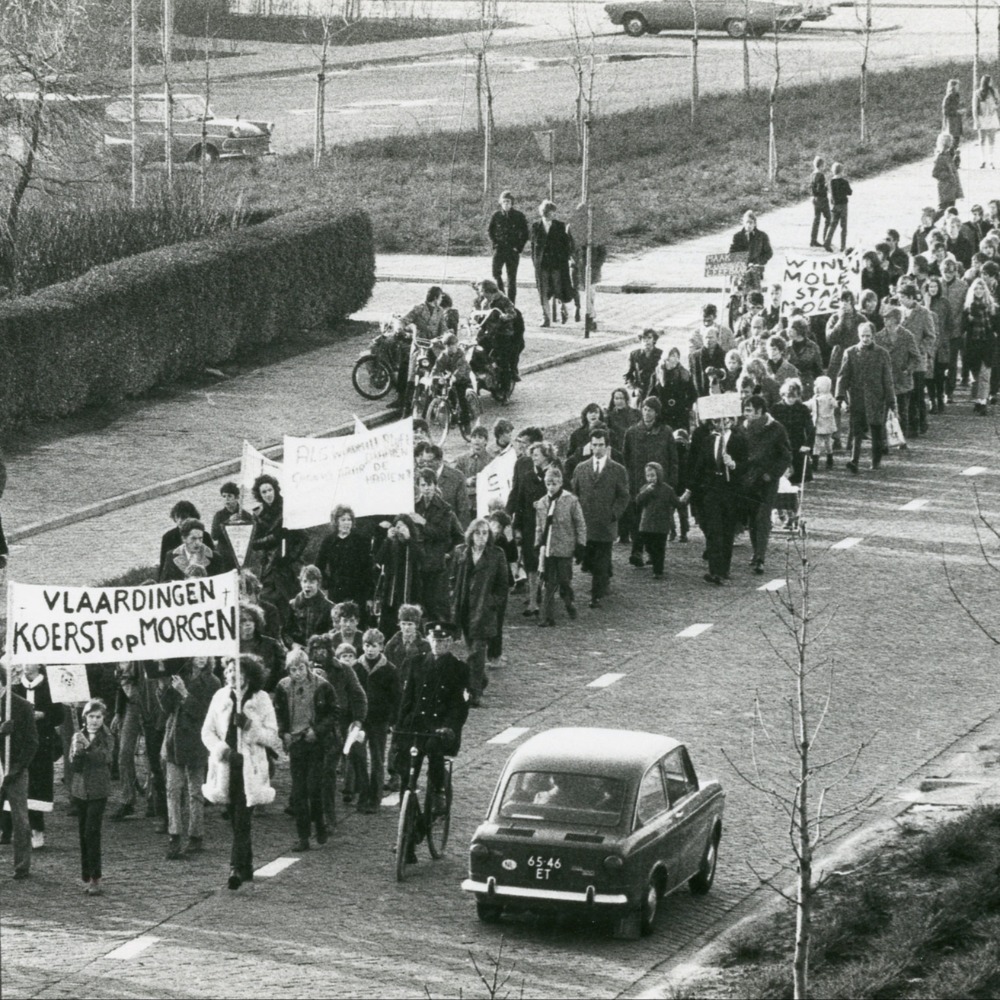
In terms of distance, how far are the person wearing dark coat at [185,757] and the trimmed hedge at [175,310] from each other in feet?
40.1

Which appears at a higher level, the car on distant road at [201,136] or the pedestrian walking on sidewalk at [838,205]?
the car on distant road at [201,136]

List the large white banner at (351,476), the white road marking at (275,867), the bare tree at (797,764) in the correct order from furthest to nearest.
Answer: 1. the large white banner at (351,476)
2. the white road marking at (275,867)
3. the bare tree at (797,764)

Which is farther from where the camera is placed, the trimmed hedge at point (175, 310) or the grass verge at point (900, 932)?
the trimmed hedge at point (175, 310)

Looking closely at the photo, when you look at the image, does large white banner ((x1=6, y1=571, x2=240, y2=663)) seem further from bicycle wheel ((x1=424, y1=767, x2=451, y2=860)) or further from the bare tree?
the bare tree

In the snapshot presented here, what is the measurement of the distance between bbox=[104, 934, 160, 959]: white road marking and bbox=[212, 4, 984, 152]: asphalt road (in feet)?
123

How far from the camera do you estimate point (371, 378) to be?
107 feet

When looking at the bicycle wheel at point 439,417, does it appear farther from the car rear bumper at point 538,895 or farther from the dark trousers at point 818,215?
the car rear bumper at point 538,895

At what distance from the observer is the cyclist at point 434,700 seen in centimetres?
1828

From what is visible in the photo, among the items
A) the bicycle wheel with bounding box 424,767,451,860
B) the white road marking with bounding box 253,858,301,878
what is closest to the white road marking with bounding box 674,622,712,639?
the bicycle wheel with bounding box 424,767,451,860

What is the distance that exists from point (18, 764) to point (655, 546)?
9070 millimetres

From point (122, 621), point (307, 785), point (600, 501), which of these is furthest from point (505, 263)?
point (307, 785)

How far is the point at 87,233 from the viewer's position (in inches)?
1420

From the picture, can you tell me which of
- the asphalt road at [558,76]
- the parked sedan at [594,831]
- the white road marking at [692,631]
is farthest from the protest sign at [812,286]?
the asphalt road at [558,76]

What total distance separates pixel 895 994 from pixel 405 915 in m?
3.34
